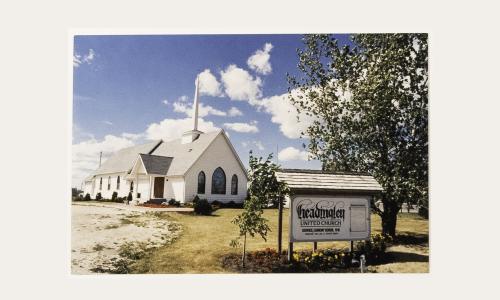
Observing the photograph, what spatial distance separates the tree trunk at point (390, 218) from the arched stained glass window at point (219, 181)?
7.38 meters

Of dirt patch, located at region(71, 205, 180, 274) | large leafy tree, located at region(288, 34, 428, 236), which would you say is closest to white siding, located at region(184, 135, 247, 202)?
dirt patch, located at region(71, 205, 180, 274)

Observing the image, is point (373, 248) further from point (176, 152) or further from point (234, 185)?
point (176, 152)

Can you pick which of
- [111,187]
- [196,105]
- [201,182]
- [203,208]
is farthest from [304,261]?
[111,187]

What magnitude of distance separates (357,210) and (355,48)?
6.28m

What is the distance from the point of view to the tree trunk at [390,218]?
1349 centimetres

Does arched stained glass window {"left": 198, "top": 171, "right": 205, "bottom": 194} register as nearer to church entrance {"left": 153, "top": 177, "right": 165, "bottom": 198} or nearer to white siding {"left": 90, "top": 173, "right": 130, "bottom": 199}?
church entrance {"left": 153, "top": 177, "right": 165, "bottom": 198}

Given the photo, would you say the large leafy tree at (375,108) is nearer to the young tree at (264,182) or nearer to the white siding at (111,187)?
the young tree at (264,182)

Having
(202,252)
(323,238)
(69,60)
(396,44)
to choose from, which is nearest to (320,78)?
(396,44)

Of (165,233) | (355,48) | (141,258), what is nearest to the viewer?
(141,258)

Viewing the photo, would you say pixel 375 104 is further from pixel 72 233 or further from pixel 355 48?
pixel 72 233

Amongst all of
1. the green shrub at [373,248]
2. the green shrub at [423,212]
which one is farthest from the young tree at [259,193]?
the green shrub at [423,212]

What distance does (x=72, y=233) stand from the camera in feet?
36.9

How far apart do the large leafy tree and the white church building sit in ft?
14.4

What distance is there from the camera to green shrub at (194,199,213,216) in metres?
15.3
